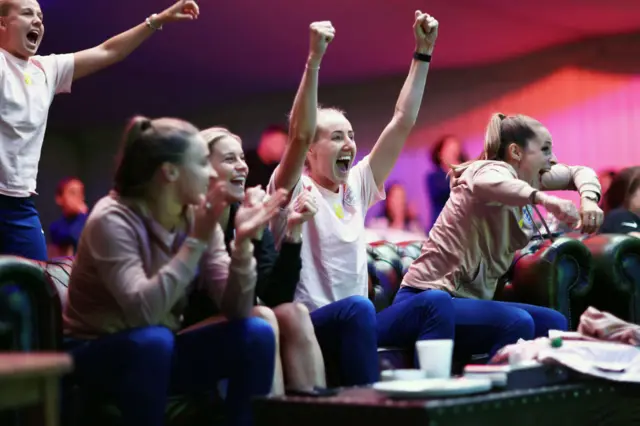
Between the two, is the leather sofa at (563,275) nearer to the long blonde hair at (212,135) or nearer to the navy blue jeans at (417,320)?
the navy blue jeans at (417,320)

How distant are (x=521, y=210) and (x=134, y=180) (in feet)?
5.02

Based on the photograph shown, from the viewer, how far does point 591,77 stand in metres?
9.36

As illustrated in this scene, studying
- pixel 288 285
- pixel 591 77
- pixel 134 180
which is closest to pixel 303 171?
pixel 288 285

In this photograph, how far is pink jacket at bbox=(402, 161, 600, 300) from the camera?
3367 millimetres

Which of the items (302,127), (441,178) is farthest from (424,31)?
(441,178)

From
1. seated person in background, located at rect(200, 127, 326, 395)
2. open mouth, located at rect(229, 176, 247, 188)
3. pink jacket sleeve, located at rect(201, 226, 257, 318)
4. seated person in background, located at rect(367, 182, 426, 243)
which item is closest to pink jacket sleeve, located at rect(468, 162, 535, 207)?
seated person in background, located at rect(200, 127, 326, 395)

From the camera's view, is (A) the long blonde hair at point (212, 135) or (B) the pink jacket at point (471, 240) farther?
(B) the pink jacket at point (471, 240)

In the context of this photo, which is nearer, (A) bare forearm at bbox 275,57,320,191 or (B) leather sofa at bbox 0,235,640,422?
(A) bare forearm at bbox 275,57,320,191

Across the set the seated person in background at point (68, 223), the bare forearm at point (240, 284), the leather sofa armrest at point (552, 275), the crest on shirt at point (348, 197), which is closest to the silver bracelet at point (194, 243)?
the bare forearm at point (240, 284)

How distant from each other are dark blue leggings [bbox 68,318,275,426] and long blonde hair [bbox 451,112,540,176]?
1.28 meters

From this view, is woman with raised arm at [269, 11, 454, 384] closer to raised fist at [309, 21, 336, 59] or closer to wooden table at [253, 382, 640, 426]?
raised fist at [309, 21, 336, 59]

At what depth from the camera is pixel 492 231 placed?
3.39 metres

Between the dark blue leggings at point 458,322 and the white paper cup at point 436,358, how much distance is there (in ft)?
2.47

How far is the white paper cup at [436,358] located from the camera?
2.37 m
